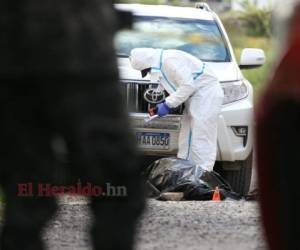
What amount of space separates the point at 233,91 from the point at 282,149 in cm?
607

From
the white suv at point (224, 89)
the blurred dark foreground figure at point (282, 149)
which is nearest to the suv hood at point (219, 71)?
the white suv at point (224, 89)

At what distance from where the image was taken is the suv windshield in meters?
9.95

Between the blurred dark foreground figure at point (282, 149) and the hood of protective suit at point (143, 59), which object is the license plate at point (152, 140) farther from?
the blurred dark foreground figure at point (282, 149)

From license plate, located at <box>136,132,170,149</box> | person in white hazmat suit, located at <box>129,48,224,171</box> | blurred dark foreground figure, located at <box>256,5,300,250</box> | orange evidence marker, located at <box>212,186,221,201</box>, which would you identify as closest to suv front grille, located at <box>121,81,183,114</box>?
person in white hazmat suit, located at <box>129,48,224,171</box>

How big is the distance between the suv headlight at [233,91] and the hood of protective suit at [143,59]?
783mm

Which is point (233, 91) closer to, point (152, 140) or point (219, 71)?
point (219, 71)

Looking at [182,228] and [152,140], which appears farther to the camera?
[152,140]

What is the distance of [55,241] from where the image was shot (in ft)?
17.0

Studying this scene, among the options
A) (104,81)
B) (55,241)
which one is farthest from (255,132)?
(55,241)

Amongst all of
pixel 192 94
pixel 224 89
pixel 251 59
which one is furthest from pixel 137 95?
pixel 251 59

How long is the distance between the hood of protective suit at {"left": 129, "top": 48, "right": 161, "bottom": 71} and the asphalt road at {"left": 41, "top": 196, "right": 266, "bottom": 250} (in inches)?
93.6

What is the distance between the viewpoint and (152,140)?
9008 millimetres

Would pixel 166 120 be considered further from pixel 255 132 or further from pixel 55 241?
pixel 255 132

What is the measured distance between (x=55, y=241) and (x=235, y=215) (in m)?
1.49
